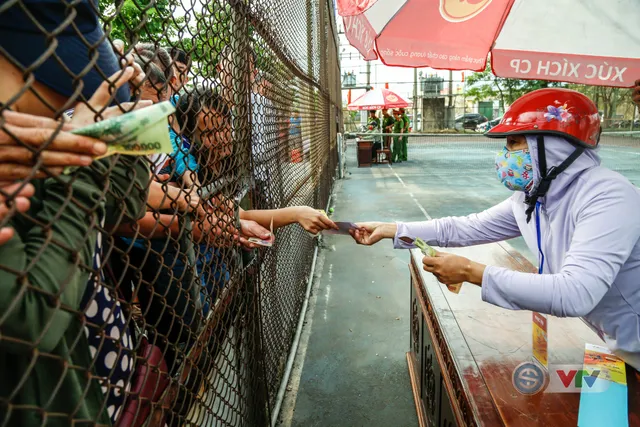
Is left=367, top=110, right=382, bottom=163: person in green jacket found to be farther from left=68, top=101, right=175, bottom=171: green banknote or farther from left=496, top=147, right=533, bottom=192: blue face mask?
left=68, top=101, right=175, bottom=171: green banknote

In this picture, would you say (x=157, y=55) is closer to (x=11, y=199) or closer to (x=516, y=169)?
(x=11, y=199)

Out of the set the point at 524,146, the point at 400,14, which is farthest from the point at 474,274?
the point at 400,14

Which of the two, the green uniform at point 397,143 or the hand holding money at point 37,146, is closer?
the hand holding money at point 37,146

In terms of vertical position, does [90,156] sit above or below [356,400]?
above

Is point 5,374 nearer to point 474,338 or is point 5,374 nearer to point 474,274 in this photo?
point 474,274

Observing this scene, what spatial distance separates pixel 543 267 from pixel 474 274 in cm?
51

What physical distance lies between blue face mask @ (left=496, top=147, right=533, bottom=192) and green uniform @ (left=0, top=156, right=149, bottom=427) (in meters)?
1.81

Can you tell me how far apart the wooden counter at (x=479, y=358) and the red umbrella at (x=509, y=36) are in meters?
1.71

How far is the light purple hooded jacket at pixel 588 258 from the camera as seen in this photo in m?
1.67

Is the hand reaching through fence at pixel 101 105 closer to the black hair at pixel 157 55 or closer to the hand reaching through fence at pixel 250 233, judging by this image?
the black hair at pixel 157 55

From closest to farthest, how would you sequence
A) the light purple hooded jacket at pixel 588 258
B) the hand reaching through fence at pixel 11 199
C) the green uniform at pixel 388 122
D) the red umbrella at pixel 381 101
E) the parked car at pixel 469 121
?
the hand reaching through fence at pixel 11 199
the light purple hooded jacket at pixel 588 258
the red umbrella at pixel 381 101
the green uniform at pixel 388 122
the parked car at pixel 469 121

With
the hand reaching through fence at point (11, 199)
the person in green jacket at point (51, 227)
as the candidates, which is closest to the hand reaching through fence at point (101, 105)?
the person in green jacket at point (51, 227)

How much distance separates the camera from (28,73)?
0.57 metres

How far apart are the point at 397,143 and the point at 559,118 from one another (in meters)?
15.0
